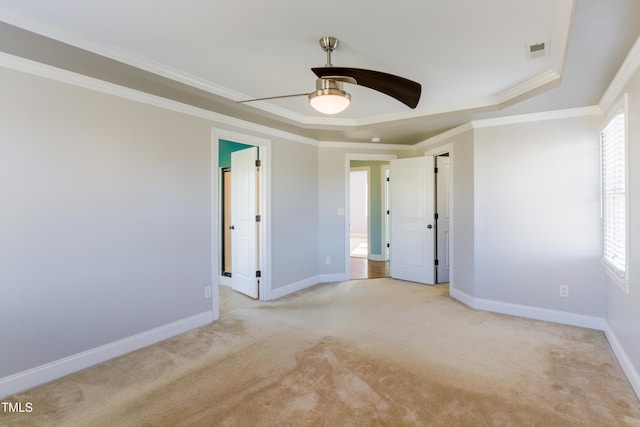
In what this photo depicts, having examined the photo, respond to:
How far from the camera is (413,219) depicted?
5.11 metres

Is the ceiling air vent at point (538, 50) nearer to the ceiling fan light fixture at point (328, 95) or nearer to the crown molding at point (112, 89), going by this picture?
the ceiling fan light fixture at point (328, 95)

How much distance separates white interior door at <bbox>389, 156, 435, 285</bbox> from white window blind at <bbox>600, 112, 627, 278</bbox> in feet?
6.88

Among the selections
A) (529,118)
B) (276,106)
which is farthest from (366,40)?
(529,118)

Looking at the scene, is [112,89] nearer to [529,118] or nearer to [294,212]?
[294,212]

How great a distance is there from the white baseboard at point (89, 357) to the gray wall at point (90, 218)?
0.05 metres

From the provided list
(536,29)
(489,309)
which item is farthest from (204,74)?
(489,309)

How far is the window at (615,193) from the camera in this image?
2.50 metres

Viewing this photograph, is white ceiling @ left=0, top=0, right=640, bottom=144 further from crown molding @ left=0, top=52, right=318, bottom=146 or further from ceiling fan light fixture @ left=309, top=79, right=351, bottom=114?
ceiling fan light fixture @ left=309, top=79, right=351, bottom=114

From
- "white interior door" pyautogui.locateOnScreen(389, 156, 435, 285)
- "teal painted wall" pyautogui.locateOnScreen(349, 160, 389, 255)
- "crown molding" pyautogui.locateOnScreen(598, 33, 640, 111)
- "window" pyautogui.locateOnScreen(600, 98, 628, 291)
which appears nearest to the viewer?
"crown molding" pyautogui.locateOnScreen(598, 33, 640, 111)

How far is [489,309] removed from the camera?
3764mm

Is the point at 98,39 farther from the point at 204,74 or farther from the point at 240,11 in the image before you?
the point at 240,11

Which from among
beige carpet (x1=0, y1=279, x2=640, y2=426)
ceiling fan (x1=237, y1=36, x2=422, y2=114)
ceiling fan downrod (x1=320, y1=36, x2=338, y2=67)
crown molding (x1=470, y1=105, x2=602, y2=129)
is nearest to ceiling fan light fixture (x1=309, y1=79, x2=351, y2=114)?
ceiling fan (x1=237, y1=36, x2=422, y2=114)

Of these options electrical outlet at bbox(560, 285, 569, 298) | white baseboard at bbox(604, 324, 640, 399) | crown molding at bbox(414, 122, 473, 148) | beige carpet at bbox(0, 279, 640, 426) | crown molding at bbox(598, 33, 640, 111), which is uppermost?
crown molding at bbox(414, 122, 473, 148)

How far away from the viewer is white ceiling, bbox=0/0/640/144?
1.79m
